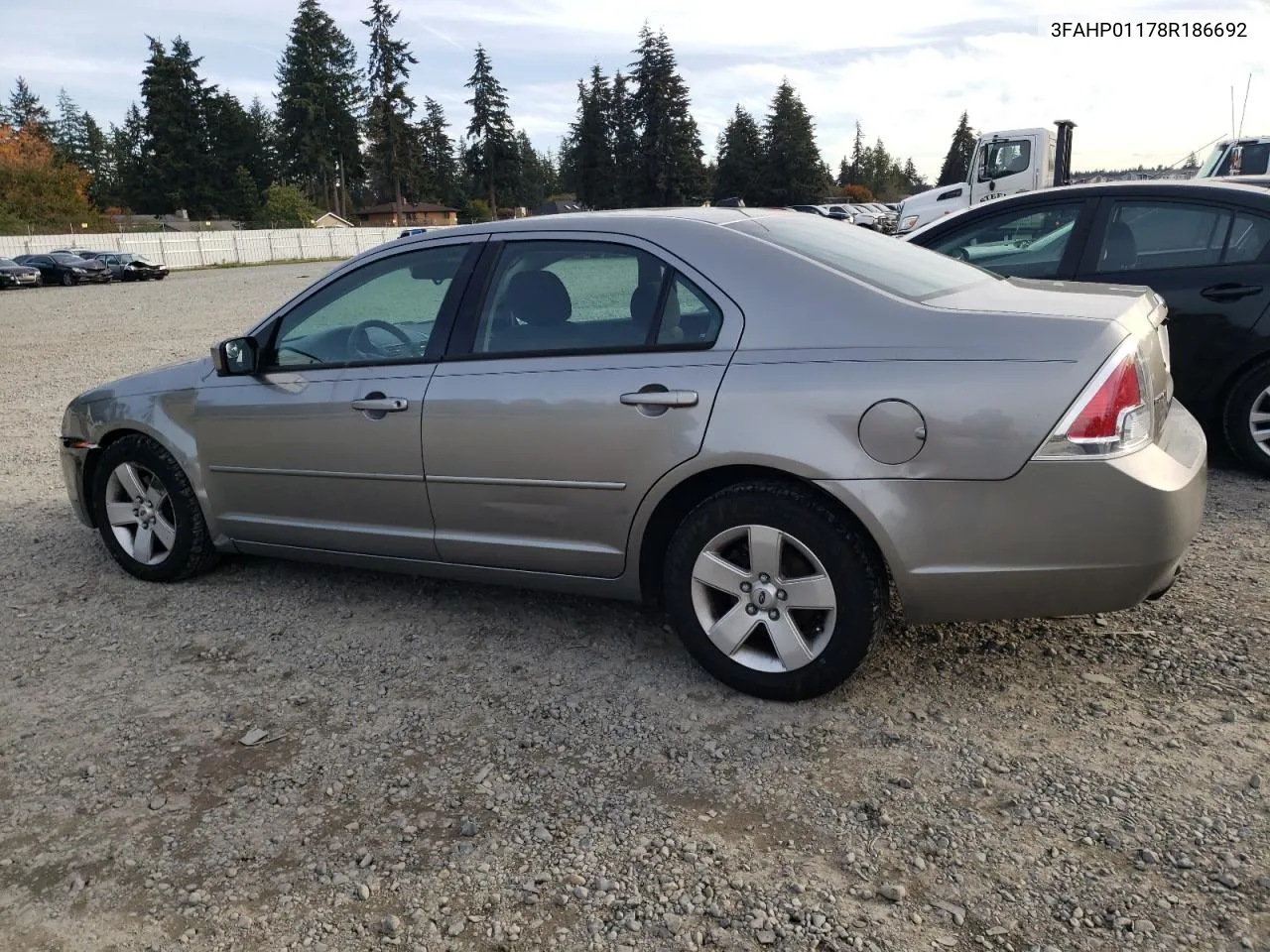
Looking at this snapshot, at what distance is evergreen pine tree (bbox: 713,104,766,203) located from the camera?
83.7m

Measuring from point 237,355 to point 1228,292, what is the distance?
5.11m

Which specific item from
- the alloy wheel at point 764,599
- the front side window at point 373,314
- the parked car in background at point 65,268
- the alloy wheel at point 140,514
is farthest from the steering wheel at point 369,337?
the parked car in background at point 65,268

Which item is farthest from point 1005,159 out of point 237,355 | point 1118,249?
point 237,355

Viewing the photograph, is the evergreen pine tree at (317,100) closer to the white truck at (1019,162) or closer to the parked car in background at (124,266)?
the parked car in background at (124,266)

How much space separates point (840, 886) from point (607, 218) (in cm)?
250

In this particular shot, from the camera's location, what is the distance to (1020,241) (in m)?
6.29

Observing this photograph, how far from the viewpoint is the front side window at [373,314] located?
161 inches

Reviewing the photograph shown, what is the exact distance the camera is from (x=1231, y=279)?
551 centimetres

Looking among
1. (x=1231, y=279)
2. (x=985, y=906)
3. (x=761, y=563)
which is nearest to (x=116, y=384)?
(x=761, y=563)

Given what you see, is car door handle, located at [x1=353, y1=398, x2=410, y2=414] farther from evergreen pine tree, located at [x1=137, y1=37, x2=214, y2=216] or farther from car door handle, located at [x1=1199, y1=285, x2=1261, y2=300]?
evergreen pine tree, located at [x1=137, y1=37, x2=214, y2=216]

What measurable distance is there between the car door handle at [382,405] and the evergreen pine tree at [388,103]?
84489 millimetres

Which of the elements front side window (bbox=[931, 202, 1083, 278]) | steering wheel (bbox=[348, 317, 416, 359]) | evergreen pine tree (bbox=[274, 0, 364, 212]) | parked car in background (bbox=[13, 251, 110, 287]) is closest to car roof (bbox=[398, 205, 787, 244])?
steering wheel (bbox=[348, 317, 416, 359])

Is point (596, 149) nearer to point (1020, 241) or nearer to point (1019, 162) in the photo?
point (1019, 162)

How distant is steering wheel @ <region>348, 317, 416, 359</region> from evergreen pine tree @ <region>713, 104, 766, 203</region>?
81.5m
